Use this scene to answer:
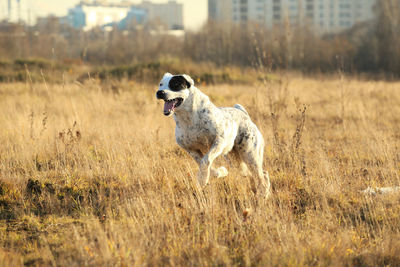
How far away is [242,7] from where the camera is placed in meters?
111

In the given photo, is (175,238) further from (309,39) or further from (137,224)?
(309,39)

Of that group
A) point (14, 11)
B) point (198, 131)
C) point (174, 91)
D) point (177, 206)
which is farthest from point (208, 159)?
point (14, 11)

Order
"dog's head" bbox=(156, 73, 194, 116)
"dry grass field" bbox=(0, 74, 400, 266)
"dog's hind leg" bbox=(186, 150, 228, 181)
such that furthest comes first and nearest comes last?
"dog's hind leg" bbox=(186, 150, 228, 181) < "dog's head" bbox=(156, 73, 194, 116) < "dry grass field" bbox=(0, 74, 400, 266)

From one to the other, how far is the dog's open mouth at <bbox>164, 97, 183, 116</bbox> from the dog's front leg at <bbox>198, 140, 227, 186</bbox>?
0.58 meters

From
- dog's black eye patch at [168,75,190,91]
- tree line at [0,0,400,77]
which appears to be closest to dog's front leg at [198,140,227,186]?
dog's black eye patch at [168,75,190,91]

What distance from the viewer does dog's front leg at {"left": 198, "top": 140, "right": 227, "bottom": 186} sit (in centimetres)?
496

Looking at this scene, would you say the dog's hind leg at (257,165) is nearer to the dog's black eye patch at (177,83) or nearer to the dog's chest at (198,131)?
the dog's chest at (198,131)

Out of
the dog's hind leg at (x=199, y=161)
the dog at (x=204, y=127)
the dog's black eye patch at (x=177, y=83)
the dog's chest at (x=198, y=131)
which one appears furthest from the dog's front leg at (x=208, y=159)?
the dog's black eye patch at (x=177, y=83)

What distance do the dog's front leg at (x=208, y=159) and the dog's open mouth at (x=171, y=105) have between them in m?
0.58

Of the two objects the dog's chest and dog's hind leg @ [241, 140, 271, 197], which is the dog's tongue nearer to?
the dog's chest

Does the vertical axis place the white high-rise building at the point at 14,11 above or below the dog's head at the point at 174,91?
above

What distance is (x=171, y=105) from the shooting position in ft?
16.2

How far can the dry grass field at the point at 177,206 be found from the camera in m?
4.07

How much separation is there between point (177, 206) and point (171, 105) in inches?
44.5
